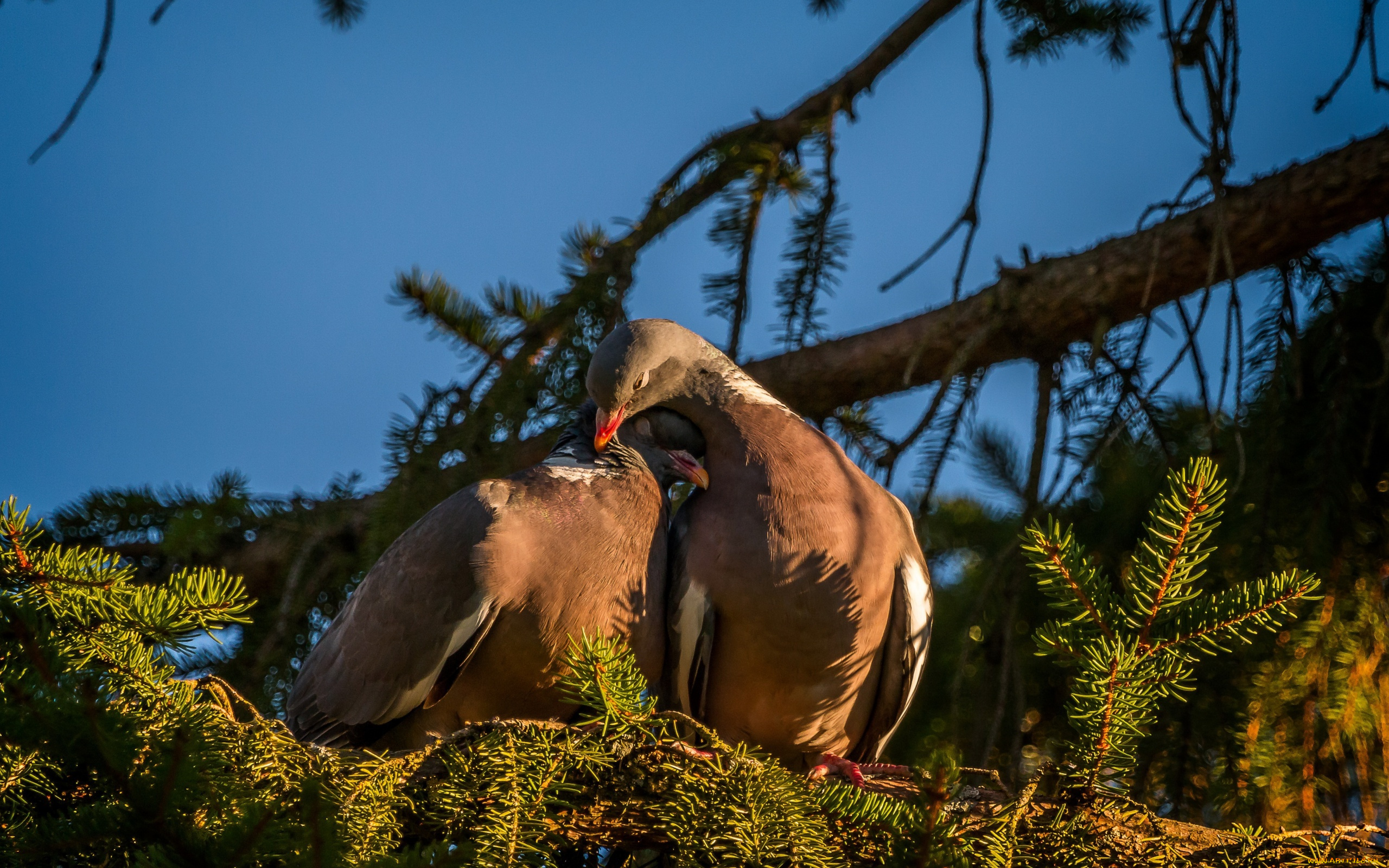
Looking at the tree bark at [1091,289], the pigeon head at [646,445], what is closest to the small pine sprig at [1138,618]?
the pigeon head at [646,445]

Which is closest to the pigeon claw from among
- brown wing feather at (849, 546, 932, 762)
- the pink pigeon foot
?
the pink pigeon foot

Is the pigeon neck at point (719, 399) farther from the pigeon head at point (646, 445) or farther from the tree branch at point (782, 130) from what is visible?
→ the tree branch at point (782, 130)

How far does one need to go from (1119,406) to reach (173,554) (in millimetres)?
3198

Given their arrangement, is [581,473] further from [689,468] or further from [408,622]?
[408,622]

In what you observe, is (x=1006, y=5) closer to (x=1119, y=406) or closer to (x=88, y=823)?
(x=1119, y=406)

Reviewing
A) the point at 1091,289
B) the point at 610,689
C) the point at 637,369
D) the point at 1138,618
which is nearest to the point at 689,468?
the point at 637,369

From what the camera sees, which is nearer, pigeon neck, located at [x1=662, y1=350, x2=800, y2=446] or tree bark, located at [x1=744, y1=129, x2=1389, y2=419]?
pigeon neck, located at [x1=662, y1=350, x2=800, y2=446]

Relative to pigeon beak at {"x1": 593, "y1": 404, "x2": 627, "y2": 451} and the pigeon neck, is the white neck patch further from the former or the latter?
the pigeon neck

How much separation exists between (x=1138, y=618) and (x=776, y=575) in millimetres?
1053

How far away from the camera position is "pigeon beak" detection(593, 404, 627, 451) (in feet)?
9.27

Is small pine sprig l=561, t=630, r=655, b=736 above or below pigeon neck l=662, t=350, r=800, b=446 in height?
below

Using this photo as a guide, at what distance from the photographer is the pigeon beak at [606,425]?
2.83m

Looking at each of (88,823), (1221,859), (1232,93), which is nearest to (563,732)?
(88,823)

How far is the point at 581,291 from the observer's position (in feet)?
11.0
